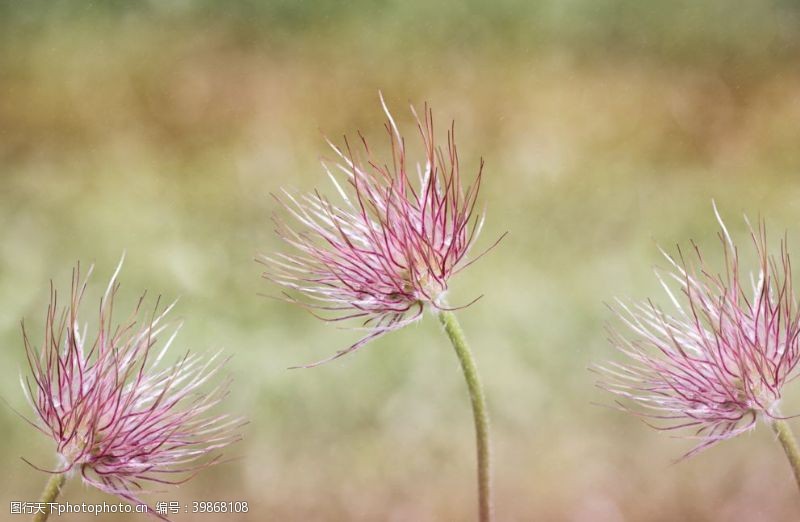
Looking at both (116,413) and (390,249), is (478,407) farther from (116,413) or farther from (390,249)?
(116,413)

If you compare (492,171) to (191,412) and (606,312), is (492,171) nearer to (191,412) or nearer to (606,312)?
(606,312)

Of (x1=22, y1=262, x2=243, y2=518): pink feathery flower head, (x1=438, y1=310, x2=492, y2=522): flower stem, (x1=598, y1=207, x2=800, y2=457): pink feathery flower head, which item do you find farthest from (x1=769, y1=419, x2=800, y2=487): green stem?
(x1=22, y1=262, x2=243, y2=518): pink feathery flower head

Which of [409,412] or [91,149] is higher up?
[91,149]

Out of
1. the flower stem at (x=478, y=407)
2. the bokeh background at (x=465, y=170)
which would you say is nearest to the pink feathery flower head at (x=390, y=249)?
the flower stem at (x=478, y=407)

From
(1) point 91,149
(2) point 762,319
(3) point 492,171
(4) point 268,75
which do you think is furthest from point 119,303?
(2) point 762,319

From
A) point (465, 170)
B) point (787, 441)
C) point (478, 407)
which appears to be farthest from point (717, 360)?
point (465, 170)

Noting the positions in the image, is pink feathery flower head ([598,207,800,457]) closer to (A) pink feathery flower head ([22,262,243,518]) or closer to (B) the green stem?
(B) the green stem
